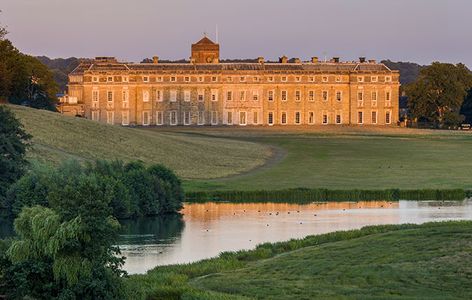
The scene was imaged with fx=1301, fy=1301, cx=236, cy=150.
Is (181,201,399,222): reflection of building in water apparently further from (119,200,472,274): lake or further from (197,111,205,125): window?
(197,111,205,125): window

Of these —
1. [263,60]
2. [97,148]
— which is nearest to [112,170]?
[97,148]

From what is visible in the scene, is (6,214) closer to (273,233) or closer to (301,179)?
(273,233)

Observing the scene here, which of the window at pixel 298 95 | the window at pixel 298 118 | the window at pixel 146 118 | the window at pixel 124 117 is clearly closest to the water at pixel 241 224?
the window at pixel 124 117

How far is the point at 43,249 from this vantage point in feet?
82.3

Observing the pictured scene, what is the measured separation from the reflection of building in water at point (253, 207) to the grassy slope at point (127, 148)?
36.9 feet

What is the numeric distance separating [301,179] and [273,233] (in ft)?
86.8

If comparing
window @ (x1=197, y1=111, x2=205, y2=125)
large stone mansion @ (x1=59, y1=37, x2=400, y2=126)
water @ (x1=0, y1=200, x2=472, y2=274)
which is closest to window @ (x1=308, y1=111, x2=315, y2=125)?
large stone mansion @ (x1=59, y1=37, x2=400, y2=126)

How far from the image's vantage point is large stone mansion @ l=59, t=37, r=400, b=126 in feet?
483

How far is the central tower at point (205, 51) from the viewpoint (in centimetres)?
17550

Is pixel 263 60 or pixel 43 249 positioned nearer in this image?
pixel 43 249

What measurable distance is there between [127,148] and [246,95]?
7064cm

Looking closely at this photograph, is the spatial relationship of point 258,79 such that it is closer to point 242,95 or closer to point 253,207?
point 242,95

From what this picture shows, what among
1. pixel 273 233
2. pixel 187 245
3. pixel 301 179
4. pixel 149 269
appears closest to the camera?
pixel 149 269

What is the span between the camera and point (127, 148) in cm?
7919
